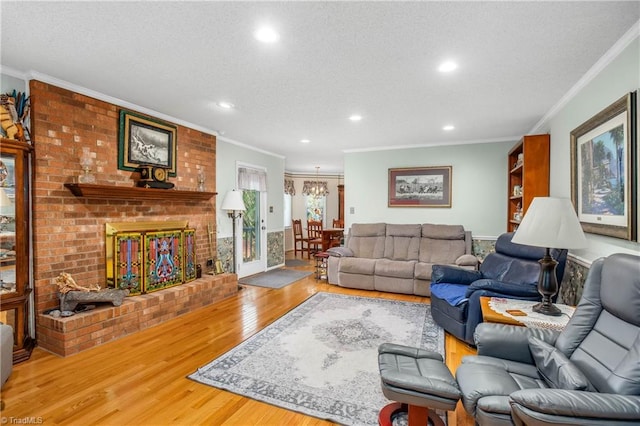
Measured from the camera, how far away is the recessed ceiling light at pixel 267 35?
2.00 meters

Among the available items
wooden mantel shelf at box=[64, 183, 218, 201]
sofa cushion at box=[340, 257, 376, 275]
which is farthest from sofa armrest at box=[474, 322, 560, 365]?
wooden mantel shelf at box=[64, 183, 218, 201]

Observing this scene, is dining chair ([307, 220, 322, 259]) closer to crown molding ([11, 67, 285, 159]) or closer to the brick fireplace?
crown molding ([11, 67, 285, 159])

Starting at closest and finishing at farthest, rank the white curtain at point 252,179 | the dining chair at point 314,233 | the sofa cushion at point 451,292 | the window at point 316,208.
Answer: the sofa cushion at point 451,292 < the white curtain at point 252,179 < the dining chair at point 314,233 < the window at point 316,208

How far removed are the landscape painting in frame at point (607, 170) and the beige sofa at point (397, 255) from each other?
207cm

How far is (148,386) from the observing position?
7.53 feet

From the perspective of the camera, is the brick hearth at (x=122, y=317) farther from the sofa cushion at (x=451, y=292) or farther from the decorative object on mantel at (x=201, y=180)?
the sofa cushion at (x=451, y=292)

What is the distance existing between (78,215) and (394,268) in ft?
13.1

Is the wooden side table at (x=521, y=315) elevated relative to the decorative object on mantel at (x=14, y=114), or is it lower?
lower

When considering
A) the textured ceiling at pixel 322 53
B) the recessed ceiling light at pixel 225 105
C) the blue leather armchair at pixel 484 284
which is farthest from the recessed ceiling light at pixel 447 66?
the recessed ceiling light at pixel 225 105

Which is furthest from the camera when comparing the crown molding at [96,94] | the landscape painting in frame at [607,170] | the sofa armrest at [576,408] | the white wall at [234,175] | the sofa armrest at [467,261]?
the white wall at [234,175]

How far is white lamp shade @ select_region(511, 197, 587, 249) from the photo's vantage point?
6.99 feet

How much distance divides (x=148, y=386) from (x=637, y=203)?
3450mm

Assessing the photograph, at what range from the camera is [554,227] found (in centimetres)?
217

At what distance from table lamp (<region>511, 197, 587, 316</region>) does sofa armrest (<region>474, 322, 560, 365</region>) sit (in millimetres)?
463
